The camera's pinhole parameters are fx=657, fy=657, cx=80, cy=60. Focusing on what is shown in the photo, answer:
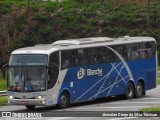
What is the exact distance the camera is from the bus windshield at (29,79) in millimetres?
28266

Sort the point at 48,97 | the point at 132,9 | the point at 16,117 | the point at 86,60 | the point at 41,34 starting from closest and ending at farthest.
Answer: the point at 16,117
the point at 48,97
the point at 86,60
the point at 41,34
the point at 132,9

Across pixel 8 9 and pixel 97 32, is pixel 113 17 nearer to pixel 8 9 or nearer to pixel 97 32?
pixel 97 32

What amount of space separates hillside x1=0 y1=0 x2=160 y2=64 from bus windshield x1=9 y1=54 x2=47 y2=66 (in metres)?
31.1

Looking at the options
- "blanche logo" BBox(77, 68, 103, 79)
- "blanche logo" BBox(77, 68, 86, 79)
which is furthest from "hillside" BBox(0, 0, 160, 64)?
"blanche logo" BBox(77, 68, 86, 79)

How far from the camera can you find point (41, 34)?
6272 centimetres

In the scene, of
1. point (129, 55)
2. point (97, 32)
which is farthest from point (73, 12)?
point (129, 55)

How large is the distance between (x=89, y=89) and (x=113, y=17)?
1369 inches

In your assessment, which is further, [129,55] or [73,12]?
[73,12]

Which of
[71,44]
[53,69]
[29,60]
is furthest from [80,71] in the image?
[29,60]

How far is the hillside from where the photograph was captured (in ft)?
205

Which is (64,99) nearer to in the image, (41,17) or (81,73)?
(81,73)

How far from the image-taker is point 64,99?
96.8ft

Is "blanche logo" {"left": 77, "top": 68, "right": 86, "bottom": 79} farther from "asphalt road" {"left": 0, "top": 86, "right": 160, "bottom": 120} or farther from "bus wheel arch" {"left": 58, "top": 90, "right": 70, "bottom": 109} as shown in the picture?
"asphalt road" {"left": 0, "top": 86, "right": 160, "bottom": 120}

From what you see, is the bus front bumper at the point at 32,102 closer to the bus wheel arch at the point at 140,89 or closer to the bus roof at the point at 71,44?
the bus roof at the point at 71,44
